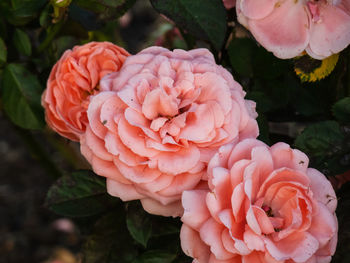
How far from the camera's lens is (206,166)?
66cm

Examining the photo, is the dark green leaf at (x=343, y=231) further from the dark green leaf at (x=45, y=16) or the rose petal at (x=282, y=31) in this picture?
the dark green leaf at (x=45, y=16)

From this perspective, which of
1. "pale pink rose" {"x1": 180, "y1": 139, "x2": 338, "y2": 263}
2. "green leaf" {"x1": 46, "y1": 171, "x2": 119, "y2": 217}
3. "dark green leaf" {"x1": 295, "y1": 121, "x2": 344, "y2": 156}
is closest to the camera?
"pale pink rose" {"x1": 180, "y1": 139, "x2": 338, "y2": 263}

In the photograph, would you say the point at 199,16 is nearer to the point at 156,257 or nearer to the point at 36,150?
the point at 156,257

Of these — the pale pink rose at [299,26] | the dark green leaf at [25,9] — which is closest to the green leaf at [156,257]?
the pale pink rose at [299,26]

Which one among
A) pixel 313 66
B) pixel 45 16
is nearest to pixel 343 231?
pixel 313 66

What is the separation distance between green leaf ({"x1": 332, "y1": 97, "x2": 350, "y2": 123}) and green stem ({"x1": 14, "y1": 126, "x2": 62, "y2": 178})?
31.3 inches

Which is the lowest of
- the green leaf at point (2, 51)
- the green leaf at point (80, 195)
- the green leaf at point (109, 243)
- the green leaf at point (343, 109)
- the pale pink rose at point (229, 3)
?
the green leaf at point (109, 243)

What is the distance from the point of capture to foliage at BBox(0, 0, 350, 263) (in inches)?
30.2

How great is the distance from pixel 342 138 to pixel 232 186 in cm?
24

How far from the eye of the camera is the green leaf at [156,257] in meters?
0.81

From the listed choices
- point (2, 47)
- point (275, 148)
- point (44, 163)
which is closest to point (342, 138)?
point (275, 148)

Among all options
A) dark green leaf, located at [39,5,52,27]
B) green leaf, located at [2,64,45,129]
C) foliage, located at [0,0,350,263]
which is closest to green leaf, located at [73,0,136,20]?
foliage, located at [0,0,350,263]

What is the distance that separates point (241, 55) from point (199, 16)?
212 mm

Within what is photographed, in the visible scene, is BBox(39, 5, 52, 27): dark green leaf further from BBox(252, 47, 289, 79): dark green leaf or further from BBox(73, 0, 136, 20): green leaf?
BBox(252, 47, 289, 79): dark green leaf
